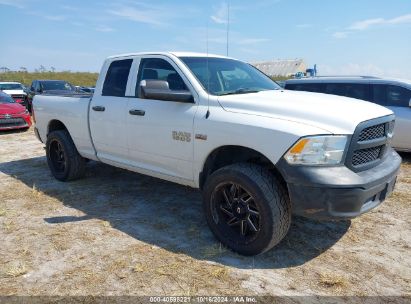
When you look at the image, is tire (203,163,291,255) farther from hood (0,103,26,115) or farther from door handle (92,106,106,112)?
hood (0,103,26,115)

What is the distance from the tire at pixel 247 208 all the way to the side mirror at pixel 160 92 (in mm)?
866

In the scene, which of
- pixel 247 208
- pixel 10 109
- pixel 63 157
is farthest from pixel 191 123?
pixel 10 109

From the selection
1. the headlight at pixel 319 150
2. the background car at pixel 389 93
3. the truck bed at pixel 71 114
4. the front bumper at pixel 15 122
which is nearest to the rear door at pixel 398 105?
the background car at pixel 389 93

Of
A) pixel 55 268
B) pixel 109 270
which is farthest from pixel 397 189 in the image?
pixel 55 268

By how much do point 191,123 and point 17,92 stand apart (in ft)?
54.1

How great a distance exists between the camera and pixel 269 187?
3.26 meters

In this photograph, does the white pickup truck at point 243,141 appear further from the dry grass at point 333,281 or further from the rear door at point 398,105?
the rear door at point 398,105

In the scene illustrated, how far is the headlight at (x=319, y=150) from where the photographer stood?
3.04 meters

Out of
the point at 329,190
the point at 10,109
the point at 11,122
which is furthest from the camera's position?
the point at 10,109

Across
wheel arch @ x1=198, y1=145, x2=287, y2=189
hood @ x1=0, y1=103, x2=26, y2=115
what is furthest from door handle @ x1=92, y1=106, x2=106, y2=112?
hood @ x1=0, y1=103, x2=26, y2=115

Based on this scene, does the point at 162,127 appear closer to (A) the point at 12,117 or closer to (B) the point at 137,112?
(B) the point at 137,112

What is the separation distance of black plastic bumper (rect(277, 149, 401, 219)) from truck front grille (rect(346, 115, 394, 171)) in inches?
4.2

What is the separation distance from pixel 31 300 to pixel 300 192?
7.34 ft

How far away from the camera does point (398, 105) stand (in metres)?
7.47
